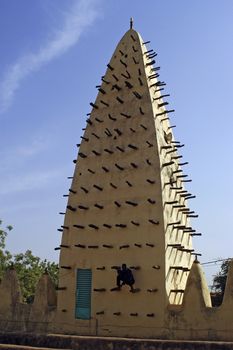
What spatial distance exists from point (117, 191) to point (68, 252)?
3176mm

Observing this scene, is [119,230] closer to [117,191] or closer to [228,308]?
[117,191]

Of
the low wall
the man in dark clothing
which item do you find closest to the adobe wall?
the man in dark clothing

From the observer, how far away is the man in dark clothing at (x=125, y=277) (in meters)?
18.0

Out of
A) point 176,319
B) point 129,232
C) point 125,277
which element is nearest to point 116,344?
point 176,319

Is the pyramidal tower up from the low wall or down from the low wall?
up

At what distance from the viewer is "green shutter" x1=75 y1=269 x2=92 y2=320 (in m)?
19.2

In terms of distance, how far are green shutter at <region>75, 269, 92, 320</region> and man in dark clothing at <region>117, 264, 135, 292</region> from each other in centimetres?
170

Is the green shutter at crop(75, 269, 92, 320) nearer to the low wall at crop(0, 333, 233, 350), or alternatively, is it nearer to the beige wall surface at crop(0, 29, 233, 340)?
the beige wall surface at crop(0, 29, 233, 340)

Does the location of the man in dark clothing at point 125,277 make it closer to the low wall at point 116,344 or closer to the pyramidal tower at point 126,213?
the pyramidal tower at point 126,213

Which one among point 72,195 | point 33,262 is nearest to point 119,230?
point 72,195

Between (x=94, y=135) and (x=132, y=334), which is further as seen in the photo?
(x=94, y=135)

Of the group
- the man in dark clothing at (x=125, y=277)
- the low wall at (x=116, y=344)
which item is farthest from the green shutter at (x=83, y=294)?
the low wall at (x=116, y=344)

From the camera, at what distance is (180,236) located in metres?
19.4

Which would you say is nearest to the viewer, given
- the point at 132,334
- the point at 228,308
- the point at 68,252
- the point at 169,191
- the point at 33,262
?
the point at 228,308
